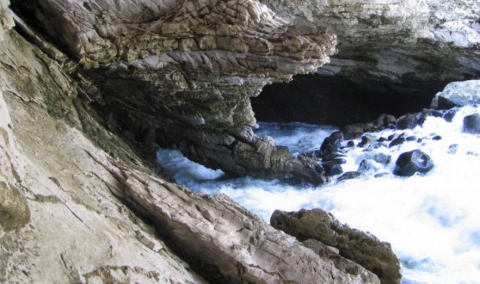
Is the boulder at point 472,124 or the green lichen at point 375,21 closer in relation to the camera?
the green lichen at point 375,21

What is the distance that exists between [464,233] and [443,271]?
3.48ft

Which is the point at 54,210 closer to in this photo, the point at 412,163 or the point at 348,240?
the point at 348,240

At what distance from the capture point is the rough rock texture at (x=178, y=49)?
7395mm

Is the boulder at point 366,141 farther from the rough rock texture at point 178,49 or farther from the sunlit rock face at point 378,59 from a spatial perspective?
the rough rock texture at point 178,49

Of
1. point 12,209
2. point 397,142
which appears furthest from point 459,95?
point 12,209

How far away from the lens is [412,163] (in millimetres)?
10164

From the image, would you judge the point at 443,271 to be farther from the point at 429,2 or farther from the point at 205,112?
the point at 429,2

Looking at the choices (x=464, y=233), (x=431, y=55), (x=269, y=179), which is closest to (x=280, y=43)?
(x=269, y=179)

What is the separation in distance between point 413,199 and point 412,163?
3.51 feet

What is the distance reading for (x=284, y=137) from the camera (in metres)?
13.5

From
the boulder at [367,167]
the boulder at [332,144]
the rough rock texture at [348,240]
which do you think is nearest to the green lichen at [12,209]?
the rough rock texture at [348,240]

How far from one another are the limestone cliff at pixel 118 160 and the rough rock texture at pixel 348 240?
0.51 m

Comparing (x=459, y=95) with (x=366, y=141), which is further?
(x=459, y=95)

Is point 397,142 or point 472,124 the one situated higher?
point 472,124
